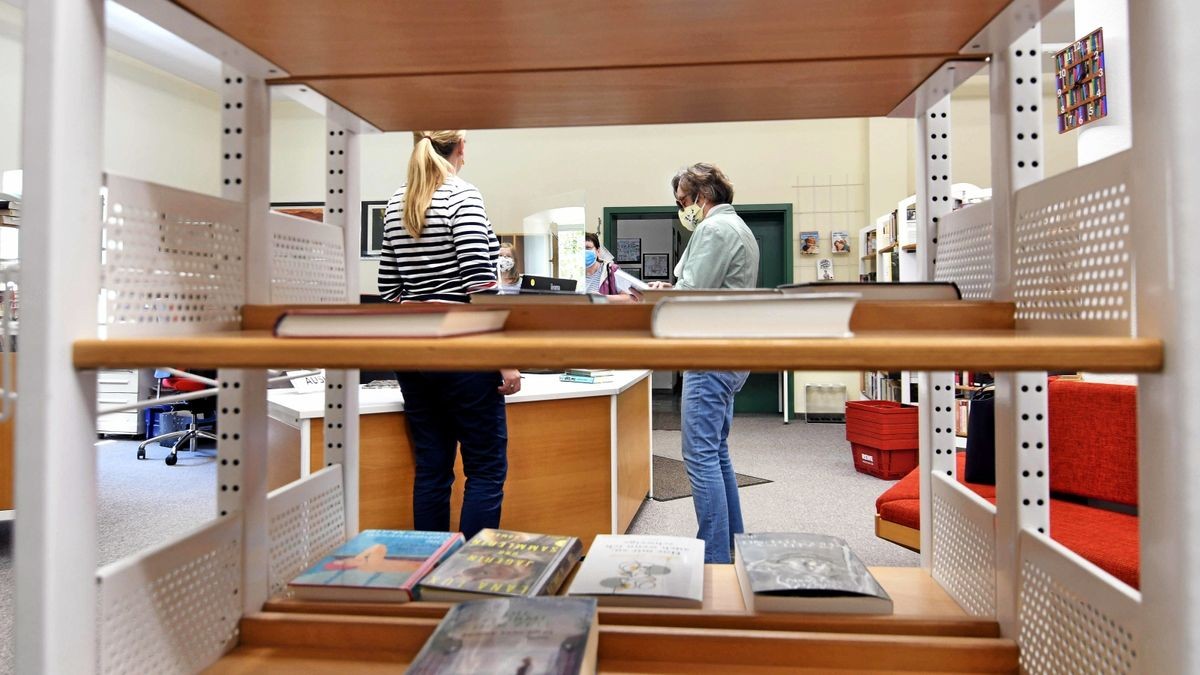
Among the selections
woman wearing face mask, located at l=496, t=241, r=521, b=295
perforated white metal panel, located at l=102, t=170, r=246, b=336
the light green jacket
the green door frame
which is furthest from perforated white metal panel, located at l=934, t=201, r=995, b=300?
the green door frame

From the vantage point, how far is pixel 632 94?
0.96 metres

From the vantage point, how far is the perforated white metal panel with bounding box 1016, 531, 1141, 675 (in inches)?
23.8

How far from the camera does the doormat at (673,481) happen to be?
3.57 m

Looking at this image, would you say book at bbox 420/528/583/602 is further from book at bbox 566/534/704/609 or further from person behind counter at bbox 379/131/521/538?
person behind counter at bbox 379/131/521/538

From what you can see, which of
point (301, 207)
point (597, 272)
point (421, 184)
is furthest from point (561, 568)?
point (301, 207)

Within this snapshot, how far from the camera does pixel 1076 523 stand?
165 cm

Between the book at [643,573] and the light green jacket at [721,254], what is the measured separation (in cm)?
138

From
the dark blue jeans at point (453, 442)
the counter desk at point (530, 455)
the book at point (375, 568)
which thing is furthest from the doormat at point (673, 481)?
the book at point (375, 568)

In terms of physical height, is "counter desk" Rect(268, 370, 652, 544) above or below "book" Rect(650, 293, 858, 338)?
below

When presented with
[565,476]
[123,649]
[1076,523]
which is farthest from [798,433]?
[123,649]

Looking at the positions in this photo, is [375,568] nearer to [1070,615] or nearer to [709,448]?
[1070,615]

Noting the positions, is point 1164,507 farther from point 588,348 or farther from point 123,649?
point 123,649

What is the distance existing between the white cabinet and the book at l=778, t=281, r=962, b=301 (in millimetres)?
5403

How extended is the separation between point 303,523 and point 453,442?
916mm
